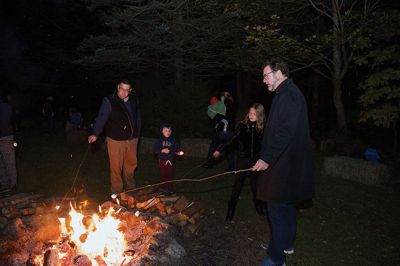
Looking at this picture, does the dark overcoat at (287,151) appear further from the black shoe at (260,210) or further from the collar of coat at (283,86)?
the black shoe at (260,210)

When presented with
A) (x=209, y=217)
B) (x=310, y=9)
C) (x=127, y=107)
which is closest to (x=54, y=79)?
(x=310, y=9)

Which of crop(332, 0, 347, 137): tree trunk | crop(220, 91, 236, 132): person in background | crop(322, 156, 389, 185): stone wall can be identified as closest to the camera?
crop(322, 156, 389, 185): stone wall

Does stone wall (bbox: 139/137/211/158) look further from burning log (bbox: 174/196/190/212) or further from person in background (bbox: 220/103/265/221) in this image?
person in background (bbox: 220/103/265/221)

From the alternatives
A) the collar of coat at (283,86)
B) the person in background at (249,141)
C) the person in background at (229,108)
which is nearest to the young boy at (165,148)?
the person in background at (249,141)

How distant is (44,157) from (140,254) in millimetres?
8102

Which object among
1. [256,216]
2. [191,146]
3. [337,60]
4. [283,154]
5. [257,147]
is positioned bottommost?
[256,216]

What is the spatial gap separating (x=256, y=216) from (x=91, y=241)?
3.01 metres

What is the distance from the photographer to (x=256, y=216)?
6613 millimetres

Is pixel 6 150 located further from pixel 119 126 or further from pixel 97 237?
pixel 97 237

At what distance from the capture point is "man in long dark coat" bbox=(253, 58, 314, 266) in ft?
13.8

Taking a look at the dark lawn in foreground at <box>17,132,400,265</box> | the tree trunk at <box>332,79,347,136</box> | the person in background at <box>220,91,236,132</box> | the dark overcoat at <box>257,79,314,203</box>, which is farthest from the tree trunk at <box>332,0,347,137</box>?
the dark overcoat at <box>257,79,314,203</box>

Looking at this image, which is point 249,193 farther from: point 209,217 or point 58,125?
point 58,125

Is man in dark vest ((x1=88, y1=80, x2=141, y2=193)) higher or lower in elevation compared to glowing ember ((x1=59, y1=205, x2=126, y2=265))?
higher

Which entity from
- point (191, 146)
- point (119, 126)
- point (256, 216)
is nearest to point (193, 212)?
point (256, 216)
